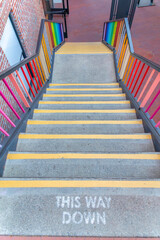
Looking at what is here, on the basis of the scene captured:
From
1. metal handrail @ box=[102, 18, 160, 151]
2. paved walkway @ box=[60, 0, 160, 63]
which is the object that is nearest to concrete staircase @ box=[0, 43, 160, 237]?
metal handrail @ box=[102, 18, 160, 151]

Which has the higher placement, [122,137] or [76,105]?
[122,137]

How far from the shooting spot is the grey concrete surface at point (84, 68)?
3.64m

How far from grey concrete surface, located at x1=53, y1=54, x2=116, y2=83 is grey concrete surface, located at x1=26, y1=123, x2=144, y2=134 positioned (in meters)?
2.10

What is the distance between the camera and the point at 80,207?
1066 mm

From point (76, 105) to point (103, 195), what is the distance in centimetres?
149

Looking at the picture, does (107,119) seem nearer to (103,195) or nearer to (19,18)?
(103,195)

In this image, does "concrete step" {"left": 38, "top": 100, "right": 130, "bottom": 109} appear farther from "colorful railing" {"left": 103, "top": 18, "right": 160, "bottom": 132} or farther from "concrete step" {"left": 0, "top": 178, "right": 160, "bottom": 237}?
"concrete step" {"left": 0, "top": 178, "right": 160, "bottom": 237}

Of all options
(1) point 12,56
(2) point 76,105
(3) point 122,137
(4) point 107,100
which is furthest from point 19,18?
(3) point 122,137

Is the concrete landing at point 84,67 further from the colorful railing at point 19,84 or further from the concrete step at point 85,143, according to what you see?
the concrete step at point 85,143

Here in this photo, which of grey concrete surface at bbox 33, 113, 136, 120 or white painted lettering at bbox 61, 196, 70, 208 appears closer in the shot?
white painted lettering at bbox 61, 196, 70, 208

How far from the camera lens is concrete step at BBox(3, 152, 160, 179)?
1.29 meters

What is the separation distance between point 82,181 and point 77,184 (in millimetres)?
48

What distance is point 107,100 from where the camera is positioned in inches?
100.0

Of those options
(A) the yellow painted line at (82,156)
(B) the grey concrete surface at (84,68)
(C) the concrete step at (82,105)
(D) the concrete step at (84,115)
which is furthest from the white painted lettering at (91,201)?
(B) the grey concrete surface at (84,68)
